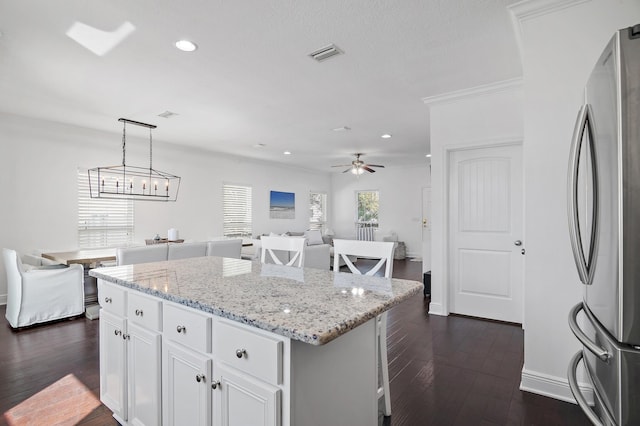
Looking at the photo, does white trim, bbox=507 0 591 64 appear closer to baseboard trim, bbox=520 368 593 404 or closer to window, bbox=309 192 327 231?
baseboard trim, bbox=520 368 593 404

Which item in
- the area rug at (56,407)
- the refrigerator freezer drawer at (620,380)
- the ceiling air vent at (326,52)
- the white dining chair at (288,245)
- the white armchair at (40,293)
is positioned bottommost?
the area rug at (56,407)

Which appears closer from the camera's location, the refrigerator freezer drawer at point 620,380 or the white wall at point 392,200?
the refrigerator freezer drawer at point 620,380

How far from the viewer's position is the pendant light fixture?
525cm

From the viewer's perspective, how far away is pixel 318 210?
10406 millimetres

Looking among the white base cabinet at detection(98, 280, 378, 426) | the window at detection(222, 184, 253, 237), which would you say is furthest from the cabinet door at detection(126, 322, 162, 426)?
the window at detection(222, 184, 253, 237)

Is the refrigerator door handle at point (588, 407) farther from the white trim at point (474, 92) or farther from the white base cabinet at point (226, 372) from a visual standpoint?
the white trim at point (474, 92)

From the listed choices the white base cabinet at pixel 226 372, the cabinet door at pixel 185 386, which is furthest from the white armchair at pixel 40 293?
the cabinet door at pixel 185 386

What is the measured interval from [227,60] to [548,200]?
2738mm

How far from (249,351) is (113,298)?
119 centimetres

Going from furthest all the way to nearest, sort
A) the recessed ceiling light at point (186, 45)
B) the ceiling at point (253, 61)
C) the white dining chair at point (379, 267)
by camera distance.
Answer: the recessed ceiling light at point (186, 45), the ceiling at point (253, 61), the white dining chair at point (379, 267)

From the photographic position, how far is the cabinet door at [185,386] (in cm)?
128

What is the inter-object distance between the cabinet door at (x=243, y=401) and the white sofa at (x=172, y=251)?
3.01 m

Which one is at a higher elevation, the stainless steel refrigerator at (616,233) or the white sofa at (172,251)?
the stainless steel refrigerator at (616,233)

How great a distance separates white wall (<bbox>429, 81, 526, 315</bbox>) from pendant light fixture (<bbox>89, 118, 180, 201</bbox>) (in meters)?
4.08
